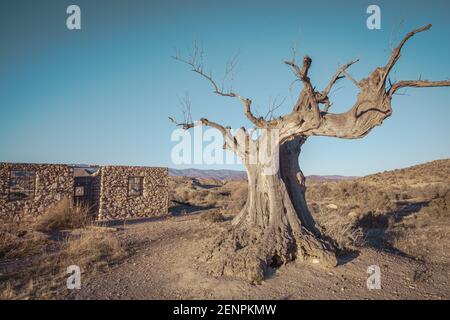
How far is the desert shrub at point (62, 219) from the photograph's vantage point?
36.8ft

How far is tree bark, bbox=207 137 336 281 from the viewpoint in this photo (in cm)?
575

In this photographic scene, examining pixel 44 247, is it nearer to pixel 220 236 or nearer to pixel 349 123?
pixel 220 236

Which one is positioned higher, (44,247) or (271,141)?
(271,141)

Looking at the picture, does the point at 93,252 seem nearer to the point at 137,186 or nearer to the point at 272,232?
the point at 272,232

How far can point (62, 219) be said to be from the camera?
11.7 meters

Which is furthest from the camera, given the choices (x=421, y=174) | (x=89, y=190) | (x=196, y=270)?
(x=421, y=174)

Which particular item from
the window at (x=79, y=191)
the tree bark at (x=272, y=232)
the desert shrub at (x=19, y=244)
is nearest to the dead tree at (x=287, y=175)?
the tree bark at (x=272, y=232)

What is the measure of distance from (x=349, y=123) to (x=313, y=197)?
18420 millimetres

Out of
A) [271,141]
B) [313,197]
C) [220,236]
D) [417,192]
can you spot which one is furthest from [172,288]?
[417,192]

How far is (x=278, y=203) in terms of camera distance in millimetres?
6992

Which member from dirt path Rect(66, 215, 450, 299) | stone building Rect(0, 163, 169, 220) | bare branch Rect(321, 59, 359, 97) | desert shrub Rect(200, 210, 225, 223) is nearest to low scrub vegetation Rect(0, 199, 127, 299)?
dirt path Rect(66, 215, 450, 299)

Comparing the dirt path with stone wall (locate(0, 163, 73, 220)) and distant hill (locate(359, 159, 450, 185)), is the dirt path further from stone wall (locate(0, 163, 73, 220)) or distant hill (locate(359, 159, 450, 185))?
distant hill (locate(359, 159, 450, 185))

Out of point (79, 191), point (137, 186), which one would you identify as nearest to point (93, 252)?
point (137, 186)

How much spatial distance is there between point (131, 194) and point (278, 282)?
38.3ft
